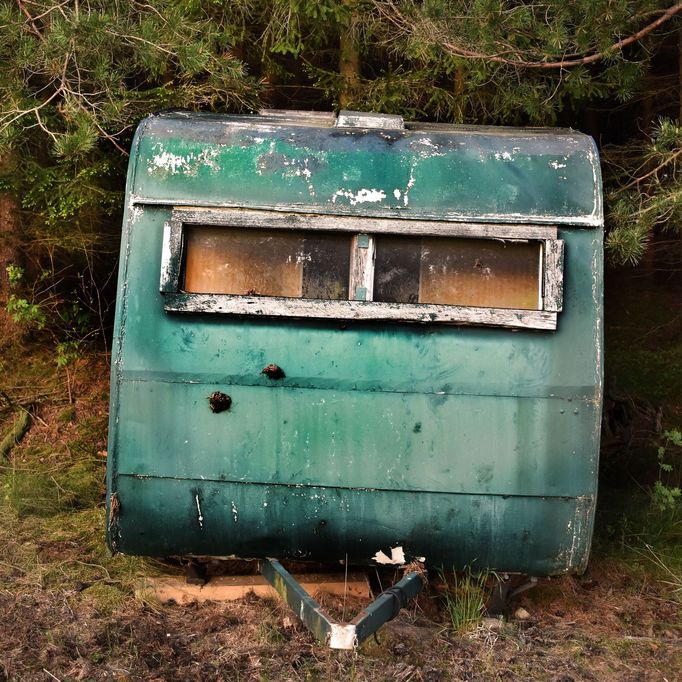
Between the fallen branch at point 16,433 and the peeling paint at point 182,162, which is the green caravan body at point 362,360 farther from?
the fallen branch at point 16,433

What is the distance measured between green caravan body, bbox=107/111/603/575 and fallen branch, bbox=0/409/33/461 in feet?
12.9

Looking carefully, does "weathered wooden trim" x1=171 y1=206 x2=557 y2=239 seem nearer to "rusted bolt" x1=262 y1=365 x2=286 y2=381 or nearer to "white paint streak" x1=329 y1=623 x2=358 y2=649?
"rusted bolt" x1=262 y1=365 x2=286 y2=381

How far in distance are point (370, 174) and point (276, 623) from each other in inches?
93.9

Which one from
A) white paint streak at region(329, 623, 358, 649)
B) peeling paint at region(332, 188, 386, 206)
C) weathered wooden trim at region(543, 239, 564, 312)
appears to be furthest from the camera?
peeling paint at region(332, 188, 386, 206)

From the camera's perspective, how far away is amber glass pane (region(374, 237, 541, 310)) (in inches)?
170

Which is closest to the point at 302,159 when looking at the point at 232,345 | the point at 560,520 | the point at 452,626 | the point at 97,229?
the point at 232,345

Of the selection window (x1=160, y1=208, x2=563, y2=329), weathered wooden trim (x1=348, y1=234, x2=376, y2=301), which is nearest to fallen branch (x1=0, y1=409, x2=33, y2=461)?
window (x1=160, y1=208, x2=563, y2=329)

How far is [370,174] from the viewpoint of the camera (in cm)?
435

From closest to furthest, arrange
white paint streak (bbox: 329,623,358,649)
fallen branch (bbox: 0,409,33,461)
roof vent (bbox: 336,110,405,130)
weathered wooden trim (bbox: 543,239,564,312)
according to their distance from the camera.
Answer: white paint streak (bbox: 329,623,358,649) → weathered wooden trim (bbox: 543,239,564,312) → roof vent (bbox: 336,110,405,130) → fallen branch (bbox: 0,409,33,461)

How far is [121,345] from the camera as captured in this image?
14.1 ft

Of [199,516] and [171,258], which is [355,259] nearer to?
[171,258]

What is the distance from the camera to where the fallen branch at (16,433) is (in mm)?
7828

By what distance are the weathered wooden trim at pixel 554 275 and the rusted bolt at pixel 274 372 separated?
52.0 inches

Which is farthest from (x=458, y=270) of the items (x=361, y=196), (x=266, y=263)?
(x=266, y=263)
